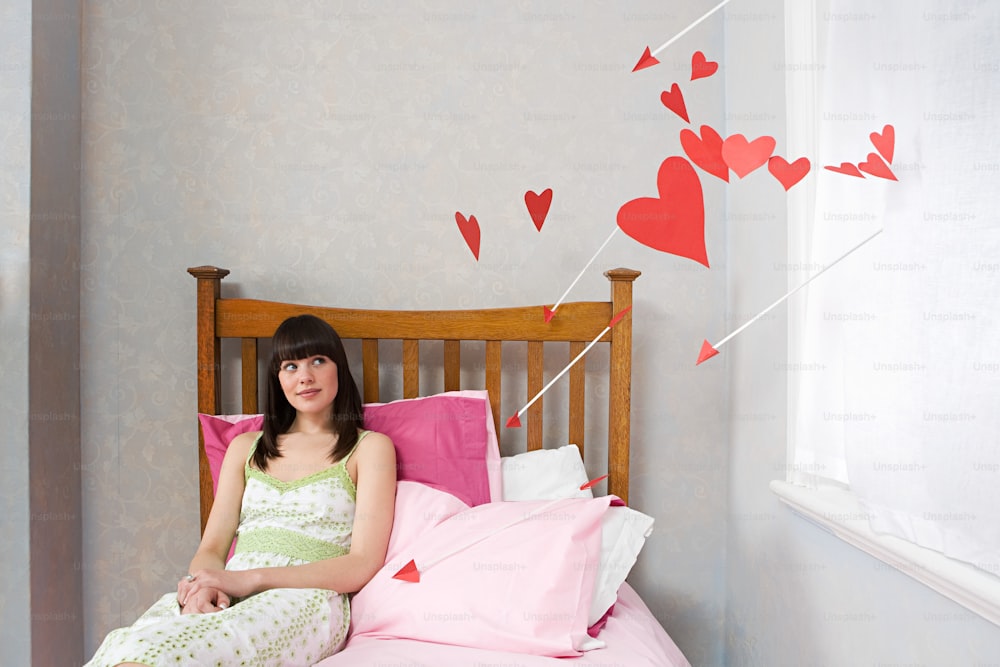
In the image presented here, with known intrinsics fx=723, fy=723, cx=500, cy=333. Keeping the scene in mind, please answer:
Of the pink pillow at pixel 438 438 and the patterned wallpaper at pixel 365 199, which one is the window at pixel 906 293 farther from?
the pink pillow at pixel 438 438

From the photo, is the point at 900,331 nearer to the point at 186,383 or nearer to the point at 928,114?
the point at 928,114

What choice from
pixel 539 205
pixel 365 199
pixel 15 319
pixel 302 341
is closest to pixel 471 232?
pixel 539 205

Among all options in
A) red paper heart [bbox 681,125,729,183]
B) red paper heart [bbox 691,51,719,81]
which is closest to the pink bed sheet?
red paper heart [bbox 681,125,729,183]

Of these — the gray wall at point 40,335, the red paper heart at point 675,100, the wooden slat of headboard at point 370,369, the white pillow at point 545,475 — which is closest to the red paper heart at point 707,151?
the red paper heart at point 675,100

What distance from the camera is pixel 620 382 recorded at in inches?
72.0

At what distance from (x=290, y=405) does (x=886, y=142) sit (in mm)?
1376

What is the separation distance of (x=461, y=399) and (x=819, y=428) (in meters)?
0.82

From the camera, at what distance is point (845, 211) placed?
137 cm

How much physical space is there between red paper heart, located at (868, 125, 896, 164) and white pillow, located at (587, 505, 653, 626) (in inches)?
33.6

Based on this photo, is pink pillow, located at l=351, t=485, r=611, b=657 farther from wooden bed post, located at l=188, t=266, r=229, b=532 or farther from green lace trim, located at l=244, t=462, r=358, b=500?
wooden bed post, located at l=188, t=266, r=229, b=532

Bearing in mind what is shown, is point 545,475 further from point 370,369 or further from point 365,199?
point 365,199

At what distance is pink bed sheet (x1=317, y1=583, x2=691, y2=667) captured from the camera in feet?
4.12

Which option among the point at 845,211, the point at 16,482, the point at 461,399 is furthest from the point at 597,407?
the point at 16,482

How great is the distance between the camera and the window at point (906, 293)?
0.96m
